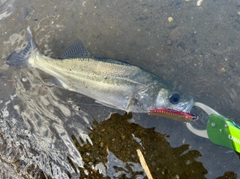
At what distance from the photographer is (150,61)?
4172 millimetres

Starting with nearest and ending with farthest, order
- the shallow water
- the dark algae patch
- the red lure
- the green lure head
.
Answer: the green lure head, the red lure, the dark algae patch, the shallow water

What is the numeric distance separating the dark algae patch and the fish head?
0.52 metres

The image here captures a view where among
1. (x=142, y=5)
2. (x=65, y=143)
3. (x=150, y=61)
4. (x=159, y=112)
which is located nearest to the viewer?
(x=159, y=112)

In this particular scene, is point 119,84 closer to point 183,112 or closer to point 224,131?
point 183,112

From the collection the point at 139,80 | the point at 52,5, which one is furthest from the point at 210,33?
the point at 52,5

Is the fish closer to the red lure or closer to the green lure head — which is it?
the red lure

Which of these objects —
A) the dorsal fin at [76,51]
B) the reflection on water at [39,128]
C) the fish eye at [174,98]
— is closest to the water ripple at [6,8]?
the reflection on water at [39,128]

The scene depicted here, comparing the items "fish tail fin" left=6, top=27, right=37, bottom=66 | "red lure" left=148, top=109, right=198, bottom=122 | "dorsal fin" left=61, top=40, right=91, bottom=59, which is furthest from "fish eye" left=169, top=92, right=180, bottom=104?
"fish tail fin" left=6, top=27, right=37, bottom=66

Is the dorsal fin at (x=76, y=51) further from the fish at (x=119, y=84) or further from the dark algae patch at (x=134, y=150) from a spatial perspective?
the dark algae patch at (x=134, y=150)

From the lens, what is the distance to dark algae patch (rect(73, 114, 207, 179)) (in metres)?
3.57

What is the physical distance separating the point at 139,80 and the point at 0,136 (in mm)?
2135

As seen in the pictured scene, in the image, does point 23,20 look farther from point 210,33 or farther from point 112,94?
point 210,33

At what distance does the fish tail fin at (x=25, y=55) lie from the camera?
3922 mm

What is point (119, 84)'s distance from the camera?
11.4ft
